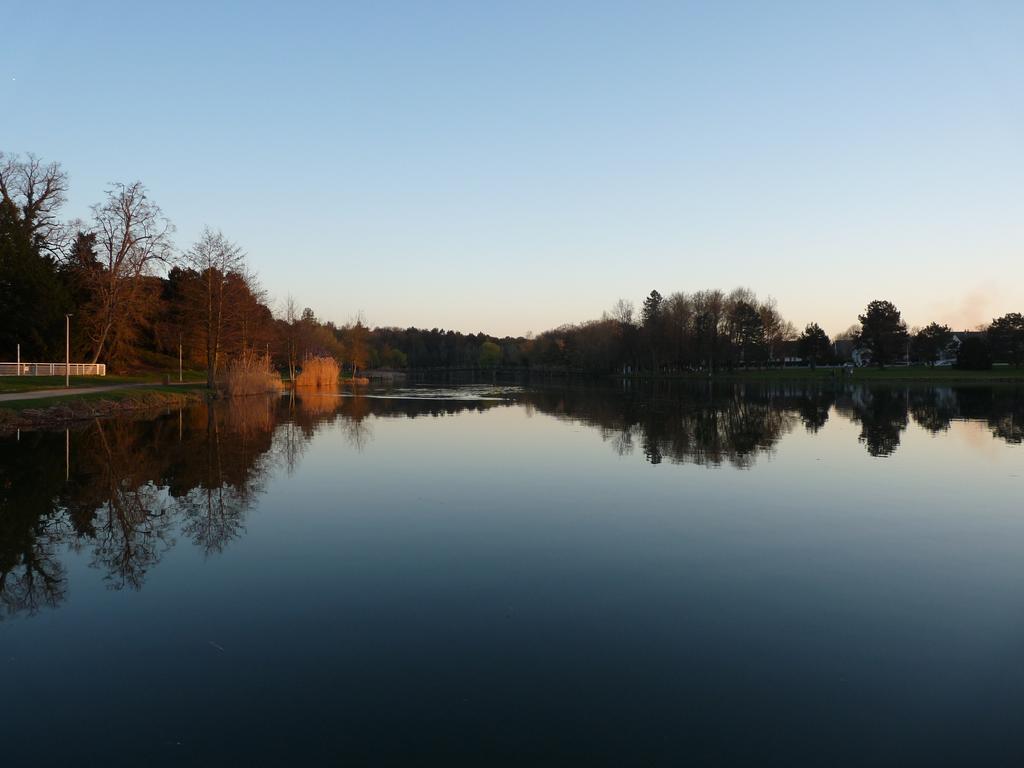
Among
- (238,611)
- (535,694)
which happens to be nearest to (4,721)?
(238,611)

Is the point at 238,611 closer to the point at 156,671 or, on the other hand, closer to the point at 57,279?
the point at 156,671

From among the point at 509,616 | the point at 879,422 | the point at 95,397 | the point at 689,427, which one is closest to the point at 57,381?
the point at 95,397

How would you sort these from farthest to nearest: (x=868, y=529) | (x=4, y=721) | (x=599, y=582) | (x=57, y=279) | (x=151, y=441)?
(x=57, y=279) → (x=151, y=441) → (x=868, y=529) → (x=599, y=582) → (x=4, y=721)

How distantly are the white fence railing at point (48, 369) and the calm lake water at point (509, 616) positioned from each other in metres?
30.1

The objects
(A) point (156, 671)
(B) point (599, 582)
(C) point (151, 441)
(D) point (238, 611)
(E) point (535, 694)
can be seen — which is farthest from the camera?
(C) point (151, 441)

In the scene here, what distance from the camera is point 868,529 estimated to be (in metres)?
9.87

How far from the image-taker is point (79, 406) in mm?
25984

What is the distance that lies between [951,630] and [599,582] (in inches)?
133

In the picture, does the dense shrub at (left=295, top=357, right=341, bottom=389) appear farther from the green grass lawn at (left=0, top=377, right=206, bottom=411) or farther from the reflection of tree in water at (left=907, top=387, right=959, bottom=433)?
the reflection of tree in water at (left=907, top=387, right=959, bottom=433)

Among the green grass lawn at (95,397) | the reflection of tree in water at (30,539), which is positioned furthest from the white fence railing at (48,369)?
the reflection of tree in water at (30,539)

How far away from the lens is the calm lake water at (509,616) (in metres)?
4.49

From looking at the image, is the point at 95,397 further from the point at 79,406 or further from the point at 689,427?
the point at 689,427

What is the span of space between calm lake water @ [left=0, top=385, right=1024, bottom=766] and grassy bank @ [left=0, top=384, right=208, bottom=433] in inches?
406

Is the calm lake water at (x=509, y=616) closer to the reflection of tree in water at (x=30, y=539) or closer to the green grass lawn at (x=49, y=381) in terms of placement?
the reflection of tree in water at (x=30, y=539)
